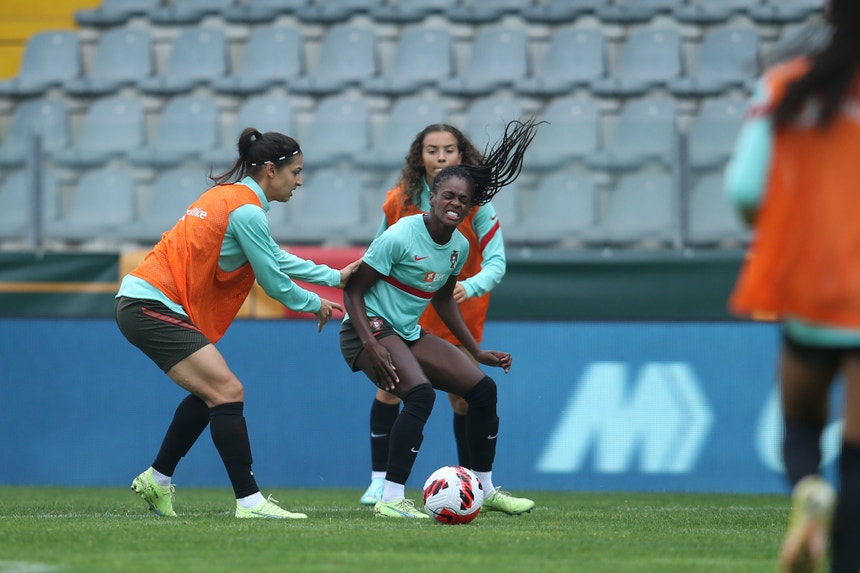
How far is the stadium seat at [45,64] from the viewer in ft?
42.8

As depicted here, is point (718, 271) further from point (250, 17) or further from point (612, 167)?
point (250, 17)

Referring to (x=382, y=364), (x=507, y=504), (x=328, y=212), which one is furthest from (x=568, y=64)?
(x=382, y=364)

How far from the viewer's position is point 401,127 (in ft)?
36.1

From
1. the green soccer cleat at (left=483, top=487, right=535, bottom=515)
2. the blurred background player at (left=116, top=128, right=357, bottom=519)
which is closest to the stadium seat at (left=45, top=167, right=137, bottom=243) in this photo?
the blurred background player at (left=116, top=128, right=357, bottom=519)

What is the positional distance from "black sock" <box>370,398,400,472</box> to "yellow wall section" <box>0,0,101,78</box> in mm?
8281

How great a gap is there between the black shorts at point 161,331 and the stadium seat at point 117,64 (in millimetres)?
7126

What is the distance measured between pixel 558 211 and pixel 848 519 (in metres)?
7.23

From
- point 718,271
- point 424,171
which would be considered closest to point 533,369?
point 718,271

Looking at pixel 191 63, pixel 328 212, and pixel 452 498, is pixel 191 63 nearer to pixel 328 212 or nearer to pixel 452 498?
pixel 328 212

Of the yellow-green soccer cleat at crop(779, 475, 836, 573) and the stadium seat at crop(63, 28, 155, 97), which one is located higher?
the stadium seat at crop(63, 28, 155, 97)

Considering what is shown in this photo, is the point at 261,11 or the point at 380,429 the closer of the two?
the point at 380,429

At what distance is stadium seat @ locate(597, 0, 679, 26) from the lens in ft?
41.1

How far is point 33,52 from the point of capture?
531 inches

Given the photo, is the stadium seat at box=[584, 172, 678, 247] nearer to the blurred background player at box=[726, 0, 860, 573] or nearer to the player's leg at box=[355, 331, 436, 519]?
the player's leg at box=[355, 331, 436, 519]
